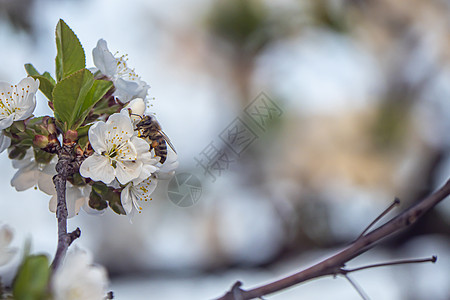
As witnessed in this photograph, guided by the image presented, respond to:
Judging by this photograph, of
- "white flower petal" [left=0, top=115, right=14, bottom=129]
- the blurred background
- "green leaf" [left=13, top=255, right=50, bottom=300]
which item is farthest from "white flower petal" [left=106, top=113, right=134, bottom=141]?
the blurred background

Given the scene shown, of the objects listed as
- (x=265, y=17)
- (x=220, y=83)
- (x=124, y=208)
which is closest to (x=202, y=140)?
(x=220, y=83)

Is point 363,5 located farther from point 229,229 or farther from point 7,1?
point 7,1

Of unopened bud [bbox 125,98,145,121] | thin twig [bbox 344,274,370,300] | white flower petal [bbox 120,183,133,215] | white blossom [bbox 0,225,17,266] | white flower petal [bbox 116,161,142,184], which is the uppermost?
unopened bud [bbox 125,98,145,121]

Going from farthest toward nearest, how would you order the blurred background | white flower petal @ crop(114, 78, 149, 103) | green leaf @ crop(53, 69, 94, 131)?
the blurred background → white flower petal @ crop(114, 78, 149, 103) → green leaf @ crop(53, 69, 94, 131)

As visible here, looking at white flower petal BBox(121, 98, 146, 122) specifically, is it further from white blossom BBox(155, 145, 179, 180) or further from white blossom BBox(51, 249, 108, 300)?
white blossom BBox(51, 249, 108, 300)

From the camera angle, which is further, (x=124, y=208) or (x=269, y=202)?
(x=269, y=202)

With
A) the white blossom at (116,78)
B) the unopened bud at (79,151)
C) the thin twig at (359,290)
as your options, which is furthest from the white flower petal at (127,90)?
the thin twig at (359,290)
